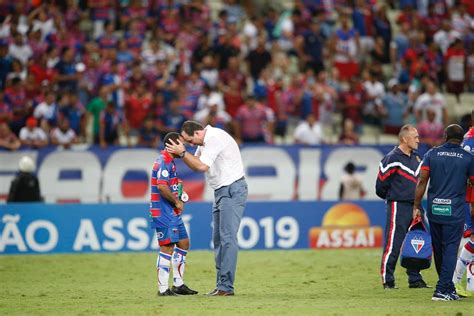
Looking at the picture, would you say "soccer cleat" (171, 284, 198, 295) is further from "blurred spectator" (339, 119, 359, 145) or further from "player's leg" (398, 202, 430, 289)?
"blurred spectator" (339, 119, 359, 145)

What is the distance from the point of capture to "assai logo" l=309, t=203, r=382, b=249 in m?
22.4

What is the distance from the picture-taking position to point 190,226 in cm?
2192

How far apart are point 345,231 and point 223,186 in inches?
348

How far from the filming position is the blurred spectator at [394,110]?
27.6 meters

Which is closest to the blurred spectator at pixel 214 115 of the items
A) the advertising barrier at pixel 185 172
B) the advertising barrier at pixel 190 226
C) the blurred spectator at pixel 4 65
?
the advertising barrier at pixel 185 172

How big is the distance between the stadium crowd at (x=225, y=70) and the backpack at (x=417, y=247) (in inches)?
429

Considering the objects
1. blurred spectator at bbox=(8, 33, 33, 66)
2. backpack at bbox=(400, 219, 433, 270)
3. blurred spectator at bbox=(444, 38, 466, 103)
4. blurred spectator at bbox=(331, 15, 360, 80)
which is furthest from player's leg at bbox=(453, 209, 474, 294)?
blurred spectator at bbox=(444, 38, 466, 103)

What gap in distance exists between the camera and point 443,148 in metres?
13.3

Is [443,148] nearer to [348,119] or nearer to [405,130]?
[405,130]

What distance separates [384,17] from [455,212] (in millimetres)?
18392

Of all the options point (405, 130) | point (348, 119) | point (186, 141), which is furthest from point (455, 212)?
point (348, 119)

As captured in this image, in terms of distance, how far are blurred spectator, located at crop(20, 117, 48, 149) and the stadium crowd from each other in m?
0.03

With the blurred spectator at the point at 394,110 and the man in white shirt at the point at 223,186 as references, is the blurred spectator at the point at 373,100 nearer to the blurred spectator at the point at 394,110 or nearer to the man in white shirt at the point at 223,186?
the blurred spectator at the point at 394,110

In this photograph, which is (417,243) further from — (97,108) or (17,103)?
(17,103)
